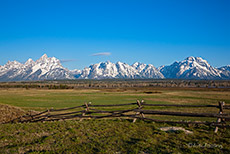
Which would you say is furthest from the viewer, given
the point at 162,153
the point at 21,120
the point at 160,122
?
the point at 21,120

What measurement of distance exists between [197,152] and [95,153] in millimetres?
4453

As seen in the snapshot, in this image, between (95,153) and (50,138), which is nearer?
(95,153)

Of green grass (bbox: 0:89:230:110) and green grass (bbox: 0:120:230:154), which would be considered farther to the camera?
green grass (bbox: 0:89:230:110)

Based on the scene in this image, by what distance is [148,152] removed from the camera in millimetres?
8875

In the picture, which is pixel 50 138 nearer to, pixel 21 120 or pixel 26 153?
pixel 26 153

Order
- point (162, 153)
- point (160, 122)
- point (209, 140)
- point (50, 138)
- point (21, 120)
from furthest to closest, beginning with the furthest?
point (21, 120), point (160, 122), point (50, 138), point (209, 140), point (162, 153)

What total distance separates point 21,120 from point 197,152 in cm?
1913

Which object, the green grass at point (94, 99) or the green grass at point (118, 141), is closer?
the green grass at point (118, 141)

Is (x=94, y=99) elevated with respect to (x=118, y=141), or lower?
lower

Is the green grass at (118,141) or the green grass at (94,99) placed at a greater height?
the green grass at (118,141)

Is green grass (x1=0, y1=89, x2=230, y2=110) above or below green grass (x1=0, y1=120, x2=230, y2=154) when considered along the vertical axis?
below

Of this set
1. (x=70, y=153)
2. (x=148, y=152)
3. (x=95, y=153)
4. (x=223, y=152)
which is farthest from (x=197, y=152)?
(x=70, y=153)

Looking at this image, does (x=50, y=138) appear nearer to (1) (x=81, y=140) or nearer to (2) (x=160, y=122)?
(1) (x=81, y=140)

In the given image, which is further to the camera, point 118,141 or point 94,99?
point 94,99
